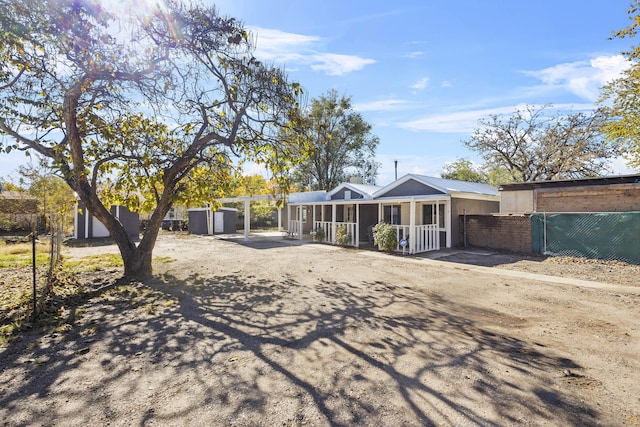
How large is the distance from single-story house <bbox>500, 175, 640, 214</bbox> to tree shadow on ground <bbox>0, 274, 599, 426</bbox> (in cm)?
1003

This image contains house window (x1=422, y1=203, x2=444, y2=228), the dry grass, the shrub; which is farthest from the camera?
the shrub

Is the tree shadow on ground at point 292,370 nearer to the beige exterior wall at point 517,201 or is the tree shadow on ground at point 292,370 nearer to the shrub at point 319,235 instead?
the beige exterior wall at point 517,201

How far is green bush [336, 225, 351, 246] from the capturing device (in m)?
15.9

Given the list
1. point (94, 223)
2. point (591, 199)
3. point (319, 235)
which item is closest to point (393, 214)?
point (319, 235)

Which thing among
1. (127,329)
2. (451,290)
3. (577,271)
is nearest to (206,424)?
(127,329)

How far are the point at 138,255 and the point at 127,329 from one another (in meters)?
4.29

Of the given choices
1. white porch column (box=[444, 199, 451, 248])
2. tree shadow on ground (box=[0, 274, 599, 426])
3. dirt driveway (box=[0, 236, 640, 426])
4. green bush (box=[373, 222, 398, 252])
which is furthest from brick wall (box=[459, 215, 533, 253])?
tree shadow on ground (box=[0, 274, 599, 426])

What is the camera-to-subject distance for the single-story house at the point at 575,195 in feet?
38.3

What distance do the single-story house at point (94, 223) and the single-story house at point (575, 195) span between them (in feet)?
67.6

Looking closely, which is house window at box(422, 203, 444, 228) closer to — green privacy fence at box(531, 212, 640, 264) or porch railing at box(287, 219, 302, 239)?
green privacy fence at box(531, 212, 640, 264)

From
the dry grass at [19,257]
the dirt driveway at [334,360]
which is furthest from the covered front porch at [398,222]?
the dry grass at [19,257]

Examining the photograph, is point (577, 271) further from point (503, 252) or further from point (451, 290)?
point (451, 290)

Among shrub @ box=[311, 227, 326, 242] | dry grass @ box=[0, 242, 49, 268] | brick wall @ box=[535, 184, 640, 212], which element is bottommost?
dry grass @ box=[0, 242, 49, 268]

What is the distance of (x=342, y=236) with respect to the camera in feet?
52.2
